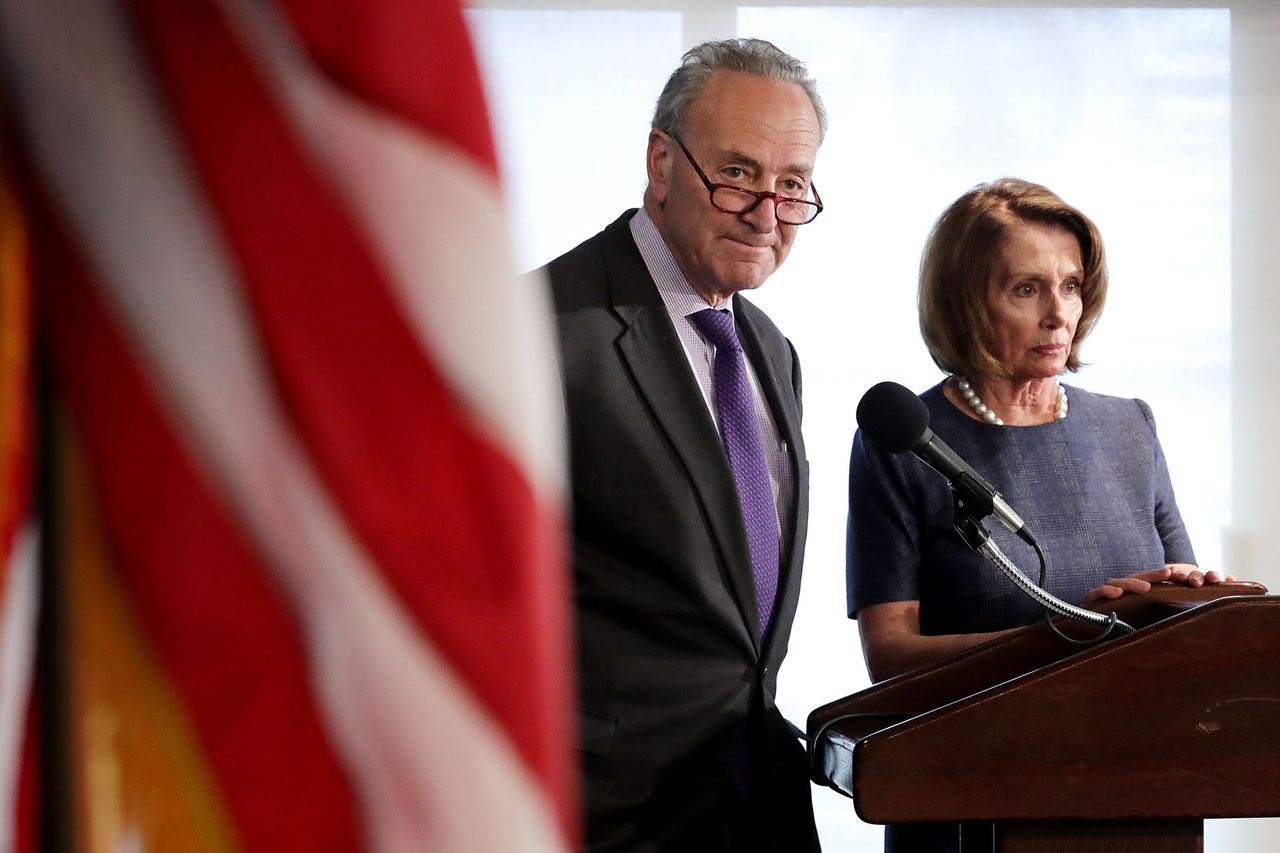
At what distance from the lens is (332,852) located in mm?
231

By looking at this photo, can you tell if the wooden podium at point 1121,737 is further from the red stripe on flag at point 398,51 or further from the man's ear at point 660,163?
the red stripe on flag at point 398,51

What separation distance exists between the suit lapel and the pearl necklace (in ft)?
1.61

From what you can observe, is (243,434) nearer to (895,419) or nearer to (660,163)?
(895,419)

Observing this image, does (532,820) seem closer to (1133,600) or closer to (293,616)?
(293,616)

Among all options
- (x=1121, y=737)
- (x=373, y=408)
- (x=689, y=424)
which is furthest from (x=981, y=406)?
(x=373, y=408)

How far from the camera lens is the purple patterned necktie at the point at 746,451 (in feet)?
5.07

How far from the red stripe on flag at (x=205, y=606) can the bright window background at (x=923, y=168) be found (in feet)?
11.8

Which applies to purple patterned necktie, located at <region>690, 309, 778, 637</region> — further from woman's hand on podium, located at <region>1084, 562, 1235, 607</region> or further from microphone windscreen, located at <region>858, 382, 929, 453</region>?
woman's hand on podium, located at <region>1084, 562, 1235, 607</region>

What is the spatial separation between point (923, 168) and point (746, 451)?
257 cm

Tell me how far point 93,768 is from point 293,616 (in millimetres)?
46

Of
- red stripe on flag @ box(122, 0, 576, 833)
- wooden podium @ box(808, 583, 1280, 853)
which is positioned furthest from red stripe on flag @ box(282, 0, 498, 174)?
wooden podium @ box(808, 583, 1280, 853)

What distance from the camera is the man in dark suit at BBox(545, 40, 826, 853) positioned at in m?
1.43

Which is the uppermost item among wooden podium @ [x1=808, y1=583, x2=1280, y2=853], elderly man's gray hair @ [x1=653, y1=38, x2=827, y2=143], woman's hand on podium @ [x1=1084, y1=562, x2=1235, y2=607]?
elderly man's gray hair @ [x1=653, y1=38, x2=827, y2=143]

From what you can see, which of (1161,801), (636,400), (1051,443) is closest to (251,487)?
(1161,801)
